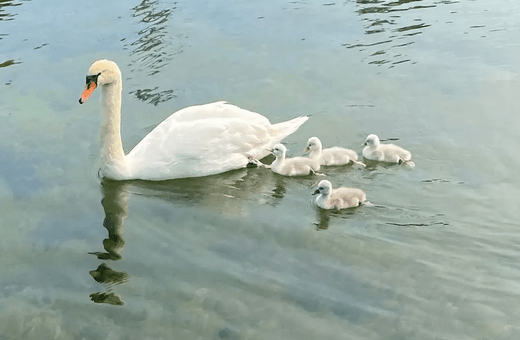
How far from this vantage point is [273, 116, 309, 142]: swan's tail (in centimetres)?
859

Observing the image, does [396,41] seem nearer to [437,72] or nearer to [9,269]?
[437,72]

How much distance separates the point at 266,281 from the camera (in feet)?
19.7

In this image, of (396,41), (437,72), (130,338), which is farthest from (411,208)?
(396,41)

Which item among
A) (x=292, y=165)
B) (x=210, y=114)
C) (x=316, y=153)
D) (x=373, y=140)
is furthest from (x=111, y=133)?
(x=373, y=140)

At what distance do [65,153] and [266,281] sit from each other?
397cm

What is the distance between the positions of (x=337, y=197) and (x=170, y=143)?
206 centimetres

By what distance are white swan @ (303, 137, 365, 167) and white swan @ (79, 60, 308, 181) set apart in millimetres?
864

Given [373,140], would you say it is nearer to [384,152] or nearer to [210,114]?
[384,152]

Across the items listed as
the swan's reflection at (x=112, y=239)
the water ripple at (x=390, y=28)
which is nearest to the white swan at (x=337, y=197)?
the swan's reflection at (x=112, y=239)

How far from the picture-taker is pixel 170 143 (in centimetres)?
765

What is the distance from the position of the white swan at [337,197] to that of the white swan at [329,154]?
877 mm

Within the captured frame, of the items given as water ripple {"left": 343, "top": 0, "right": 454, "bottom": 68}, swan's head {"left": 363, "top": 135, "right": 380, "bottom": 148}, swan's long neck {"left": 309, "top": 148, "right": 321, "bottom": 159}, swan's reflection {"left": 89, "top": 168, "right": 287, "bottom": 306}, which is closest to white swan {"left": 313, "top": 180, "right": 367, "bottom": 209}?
swan's reflection {"left": 89, "top": 168, "right": 287, "bottom": 306}

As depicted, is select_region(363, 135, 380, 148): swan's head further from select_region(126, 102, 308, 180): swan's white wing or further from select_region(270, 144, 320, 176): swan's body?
select_region(126, 102, 308, 180): swan's white wing

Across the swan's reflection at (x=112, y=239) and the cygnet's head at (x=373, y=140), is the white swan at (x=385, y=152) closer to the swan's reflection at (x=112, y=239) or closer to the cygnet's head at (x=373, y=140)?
the cygnet's head at (x=373, y=140)
